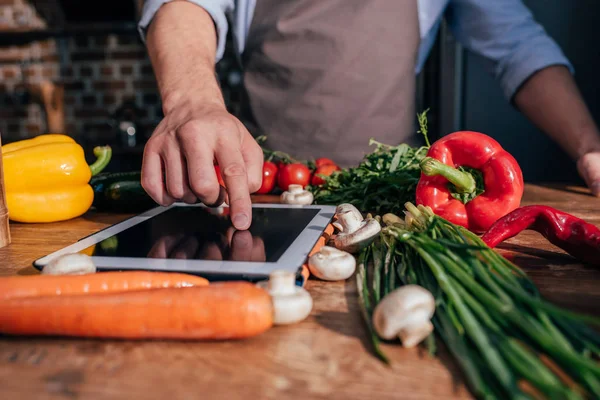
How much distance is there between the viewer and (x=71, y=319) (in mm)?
580

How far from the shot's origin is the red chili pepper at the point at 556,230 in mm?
825

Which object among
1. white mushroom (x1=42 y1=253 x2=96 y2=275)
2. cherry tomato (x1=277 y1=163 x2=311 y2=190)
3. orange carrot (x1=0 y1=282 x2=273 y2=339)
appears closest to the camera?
orange carrot (x1=0 y1=282 x2=273 y2=339)

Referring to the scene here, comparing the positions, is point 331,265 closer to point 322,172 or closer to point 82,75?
point 322,172

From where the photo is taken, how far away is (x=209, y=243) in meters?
0.83

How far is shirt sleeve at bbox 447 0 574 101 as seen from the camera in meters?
1.77

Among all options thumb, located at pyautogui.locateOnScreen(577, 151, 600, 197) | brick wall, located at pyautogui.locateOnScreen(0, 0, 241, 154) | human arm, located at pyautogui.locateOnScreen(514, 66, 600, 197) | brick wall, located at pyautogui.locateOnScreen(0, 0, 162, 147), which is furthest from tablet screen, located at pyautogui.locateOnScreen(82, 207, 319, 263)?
brick wall, located at pyautogui.locateOnScreen(0, 0, 162, 147)

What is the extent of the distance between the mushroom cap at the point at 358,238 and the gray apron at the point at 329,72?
105 centimetres

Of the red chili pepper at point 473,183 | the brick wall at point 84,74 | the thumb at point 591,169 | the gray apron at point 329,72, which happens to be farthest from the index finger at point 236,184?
the brick wall at point 84,74

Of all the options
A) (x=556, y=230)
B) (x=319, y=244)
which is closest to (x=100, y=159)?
(x=319, y=244)

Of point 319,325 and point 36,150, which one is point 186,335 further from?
point 36,150

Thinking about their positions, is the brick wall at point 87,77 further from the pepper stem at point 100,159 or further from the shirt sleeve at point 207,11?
the pepper stem at point 100,159

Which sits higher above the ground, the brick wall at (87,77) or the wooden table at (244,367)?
the wooden table at (244,367)

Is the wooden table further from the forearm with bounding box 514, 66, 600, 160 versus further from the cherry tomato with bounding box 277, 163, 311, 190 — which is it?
the forearm with bounding box 514, 66, 600, 160

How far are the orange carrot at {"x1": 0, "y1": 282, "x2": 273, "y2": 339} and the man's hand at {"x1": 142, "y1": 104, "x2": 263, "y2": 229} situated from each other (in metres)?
0.33
